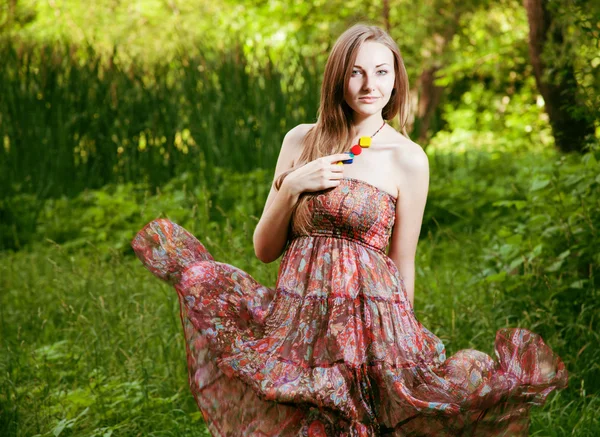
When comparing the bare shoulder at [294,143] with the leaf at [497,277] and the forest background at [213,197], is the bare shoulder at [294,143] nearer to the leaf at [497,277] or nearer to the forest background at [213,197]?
the forest background at [213,197]

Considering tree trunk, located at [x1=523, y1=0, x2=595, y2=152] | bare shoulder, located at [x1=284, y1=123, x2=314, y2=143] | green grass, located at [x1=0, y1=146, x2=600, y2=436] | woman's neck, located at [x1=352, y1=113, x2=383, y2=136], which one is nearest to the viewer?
woman's neck, located at [x1=352, y1=113, x2=383, y2=136]

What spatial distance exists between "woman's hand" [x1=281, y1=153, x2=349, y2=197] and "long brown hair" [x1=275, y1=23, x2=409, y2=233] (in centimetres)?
4

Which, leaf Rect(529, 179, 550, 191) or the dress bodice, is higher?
the dress bodice

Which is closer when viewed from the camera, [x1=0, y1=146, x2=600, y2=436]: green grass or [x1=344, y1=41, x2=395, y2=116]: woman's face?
[x1=344, y1=41, x2=395, y2=116]: woman's face

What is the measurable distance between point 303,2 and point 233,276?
375 inches

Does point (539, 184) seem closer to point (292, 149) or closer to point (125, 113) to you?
point (292, 149)

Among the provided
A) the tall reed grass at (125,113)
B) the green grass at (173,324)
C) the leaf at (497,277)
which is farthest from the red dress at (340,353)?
the tall reed grass at (125,113)

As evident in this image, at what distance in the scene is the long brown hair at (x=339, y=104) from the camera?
2207mm

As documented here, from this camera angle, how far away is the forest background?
3.47m

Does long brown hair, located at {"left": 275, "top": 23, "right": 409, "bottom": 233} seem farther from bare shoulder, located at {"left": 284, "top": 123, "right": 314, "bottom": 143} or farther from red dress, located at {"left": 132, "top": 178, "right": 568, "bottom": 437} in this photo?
red dress, located at {"left": 132, "top": 178, "right": 568, "bottom": 437}

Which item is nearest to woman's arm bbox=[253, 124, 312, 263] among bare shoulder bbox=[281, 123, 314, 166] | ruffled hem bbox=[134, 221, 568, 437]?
bare shoulder bbox=[281, 123, 314, 166]

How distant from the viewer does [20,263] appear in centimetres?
562

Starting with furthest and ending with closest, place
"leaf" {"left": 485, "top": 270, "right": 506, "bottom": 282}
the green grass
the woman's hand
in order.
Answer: "leaf" {"left": 485, "top": 270, "right": 506, "bottom": 282}, the green grass, the woman's hand

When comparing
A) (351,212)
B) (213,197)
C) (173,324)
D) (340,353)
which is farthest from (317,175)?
(213,197)
